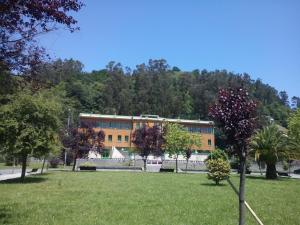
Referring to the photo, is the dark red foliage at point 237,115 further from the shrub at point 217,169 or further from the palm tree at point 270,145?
the palm tree at point 270,145

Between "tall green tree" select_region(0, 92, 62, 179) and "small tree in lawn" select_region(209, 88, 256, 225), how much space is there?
22082mm

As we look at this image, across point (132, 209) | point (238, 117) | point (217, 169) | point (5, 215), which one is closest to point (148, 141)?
point (217, 169)

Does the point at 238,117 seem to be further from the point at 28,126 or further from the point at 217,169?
the point at 28,126

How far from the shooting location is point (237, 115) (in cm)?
894

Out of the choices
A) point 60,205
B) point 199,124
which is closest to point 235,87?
point 60,205

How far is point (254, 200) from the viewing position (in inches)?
750

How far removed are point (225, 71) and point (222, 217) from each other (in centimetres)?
14837

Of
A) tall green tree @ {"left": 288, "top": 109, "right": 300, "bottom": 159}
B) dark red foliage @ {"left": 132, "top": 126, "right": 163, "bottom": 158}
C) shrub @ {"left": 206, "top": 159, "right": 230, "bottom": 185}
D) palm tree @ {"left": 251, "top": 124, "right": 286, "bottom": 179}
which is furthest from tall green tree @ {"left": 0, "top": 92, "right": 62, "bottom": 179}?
dark red foliage @ {"left": 132, "top": 126, "right": 163, "bottom": 158}

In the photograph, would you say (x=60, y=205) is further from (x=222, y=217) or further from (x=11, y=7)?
(x=11, y=7)

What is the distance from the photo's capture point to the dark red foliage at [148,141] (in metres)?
65.3

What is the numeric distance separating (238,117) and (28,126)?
23.1 meters

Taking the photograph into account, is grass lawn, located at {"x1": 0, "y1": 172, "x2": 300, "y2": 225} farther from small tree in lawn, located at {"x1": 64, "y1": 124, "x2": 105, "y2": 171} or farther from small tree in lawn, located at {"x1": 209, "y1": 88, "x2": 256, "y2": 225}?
small tree in lawn, located at {"x1": 64, "y1": 124, "x2": 105, "y2": 171}

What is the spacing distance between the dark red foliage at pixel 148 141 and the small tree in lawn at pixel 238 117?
56178mm

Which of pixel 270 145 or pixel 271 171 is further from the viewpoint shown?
pixel 271 171
